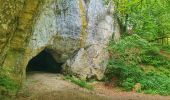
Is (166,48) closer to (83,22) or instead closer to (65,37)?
(83,22)

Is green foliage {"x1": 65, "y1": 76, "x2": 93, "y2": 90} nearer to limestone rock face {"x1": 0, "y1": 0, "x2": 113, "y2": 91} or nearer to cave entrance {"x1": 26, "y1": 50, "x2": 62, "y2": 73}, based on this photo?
limestone rock face {"x1": 0, "y1": 0, "x2": 113, "y2": 91}

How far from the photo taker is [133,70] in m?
24.6

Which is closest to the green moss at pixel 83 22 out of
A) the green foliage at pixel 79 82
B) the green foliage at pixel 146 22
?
the green foliage at pixel 79 82

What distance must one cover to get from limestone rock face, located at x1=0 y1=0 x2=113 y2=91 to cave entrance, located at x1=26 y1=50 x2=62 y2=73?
25.3 inches

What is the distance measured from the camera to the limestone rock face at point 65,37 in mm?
12295

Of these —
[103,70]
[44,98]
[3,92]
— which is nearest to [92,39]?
[103,70]

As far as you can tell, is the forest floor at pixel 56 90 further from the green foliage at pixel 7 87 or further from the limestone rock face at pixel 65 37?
the limestone rock face at pixel 65 37

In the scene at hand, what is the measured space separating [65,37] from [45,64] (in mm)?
3379

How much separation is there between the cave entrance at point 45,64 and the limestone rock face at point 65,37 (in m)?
0.64

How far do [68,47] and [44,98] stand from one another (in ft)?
24.6

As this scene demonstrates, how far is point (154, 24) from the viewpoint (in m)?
29.9

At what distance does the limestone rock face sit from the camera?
12.3 m

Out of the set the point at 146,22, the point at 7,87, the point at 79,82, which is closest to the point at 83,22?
the point at 79,82

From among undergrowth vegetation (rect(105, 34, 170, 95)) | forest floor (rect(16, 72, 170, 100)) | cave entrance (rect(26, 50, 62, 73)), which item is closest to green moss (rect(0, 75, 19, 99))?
forest floor (rect(16, 72, 170, 100))
